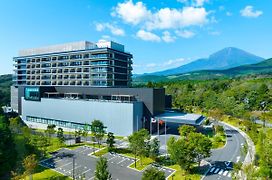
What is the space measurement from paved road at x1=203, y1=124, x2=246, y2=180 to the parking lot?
279 inches

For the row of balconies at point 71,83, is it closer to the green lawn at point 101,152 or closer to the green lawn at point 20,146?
the green lawn at point 101,152

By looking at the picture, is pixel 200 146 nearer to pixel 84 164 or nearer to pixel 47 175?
pixel 84 164

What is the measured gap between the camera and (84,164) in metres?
42.5

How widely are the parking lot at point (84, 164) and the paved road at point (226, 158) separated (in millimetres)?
7084

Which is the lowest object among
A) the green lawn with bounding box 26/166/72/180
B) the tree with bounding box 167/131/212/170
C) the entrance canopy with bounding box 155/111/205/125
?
the green lawn with bounding box 26/166/72/180

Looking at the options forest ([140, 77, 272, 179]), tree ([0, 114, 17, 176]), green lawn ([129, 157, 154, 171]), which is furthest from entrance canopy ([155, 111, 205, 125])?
tree ([0, 114, 17, 176])

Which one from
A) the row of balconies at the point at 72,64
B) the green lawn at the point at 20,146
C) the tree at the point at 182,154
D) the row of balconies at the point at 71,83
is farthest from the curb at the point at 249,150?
the row of balconies at the point at 72,64

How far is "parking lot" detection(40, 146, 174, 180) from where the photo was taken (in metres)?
37.9

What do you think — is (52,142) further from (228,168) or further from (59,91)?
(228,168)

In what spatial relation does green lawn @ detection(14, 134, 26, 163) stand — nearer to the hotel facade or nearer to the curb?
the hotel facade

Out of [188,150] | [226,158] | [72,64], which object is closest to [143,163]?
[188,150]

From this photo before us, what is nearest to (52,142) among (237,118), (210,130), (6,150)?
(6,150)

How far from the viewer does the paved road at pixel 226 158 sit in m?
37.0

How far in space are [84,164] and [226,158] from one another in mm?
26531
